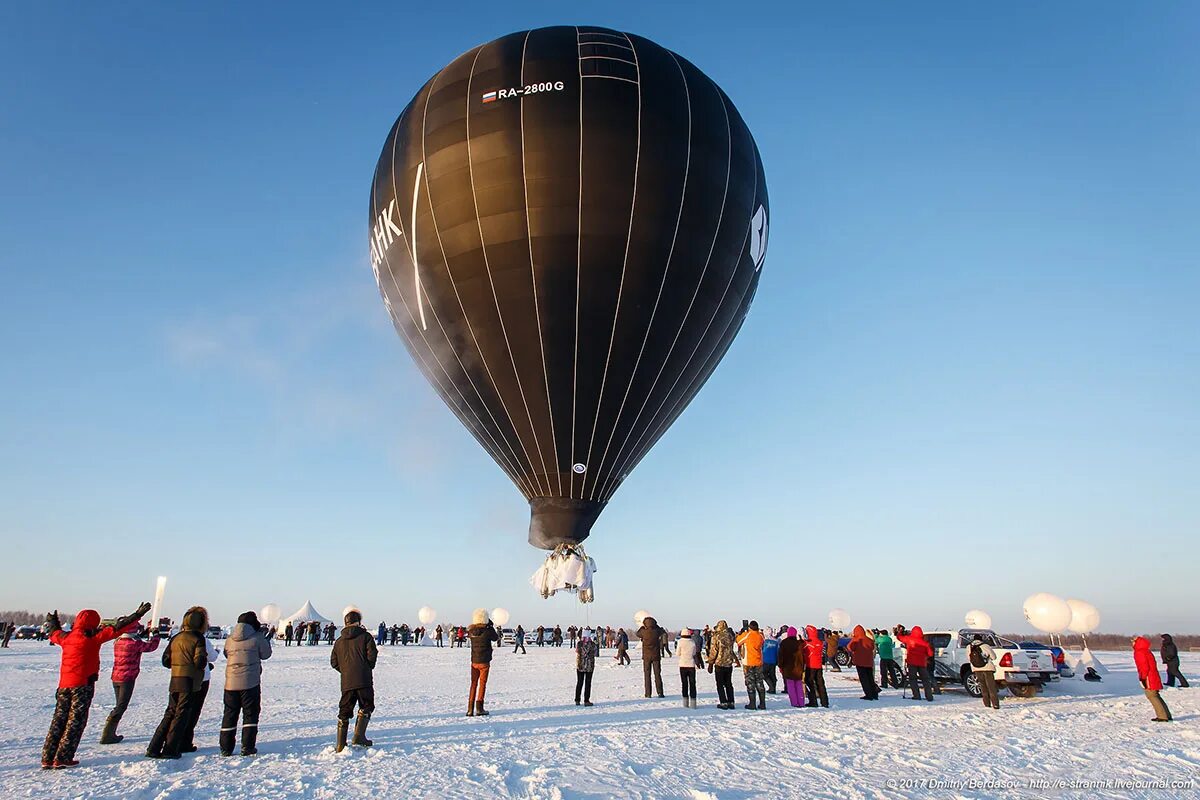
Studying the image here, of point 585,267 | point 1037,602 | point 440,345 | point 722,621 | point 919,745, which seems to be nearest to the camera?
point 919,745

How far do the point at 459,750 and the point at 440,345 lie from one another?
14491 mm

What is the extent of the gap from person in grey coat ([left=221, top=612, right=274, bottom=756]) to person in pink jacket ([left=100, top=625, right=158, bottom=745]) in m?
1.08

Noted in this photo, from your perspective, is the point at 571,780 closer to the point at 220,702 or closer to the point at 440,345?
the point at 220,702

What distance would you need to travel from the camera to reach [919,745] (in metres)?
8.35

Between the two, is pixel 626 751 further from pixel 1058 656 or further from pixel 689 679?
pixel 1058 656

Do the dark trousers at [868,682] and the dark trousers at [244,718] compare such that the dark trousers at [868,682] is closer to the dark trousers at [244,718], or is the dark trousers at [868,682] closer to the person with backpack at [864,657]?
the person with backpack at [864,657]

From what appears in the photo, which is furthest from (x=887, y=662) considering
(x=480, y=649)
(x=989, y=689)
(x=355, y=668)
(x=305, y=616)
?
(x=305, y=616)

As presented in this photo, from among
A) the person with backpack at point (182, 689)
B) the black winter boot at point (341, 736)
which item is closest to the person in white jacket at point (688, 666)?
the black winter boot at point (341, 736)

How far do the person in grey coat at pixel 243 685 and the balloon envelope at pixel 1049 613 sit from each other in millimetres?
30707

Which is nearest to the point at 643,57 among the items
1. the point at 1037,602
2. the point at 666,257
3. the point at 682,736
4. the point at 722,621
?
the point at 666,257

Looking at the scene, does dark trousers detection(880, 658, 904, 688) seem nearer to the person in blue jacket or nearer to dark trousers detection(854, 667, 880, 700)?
the person in blue jacket

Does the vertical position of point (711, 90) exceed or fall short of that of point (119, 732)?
it exceeds it

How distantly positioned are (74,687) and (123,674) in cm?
127

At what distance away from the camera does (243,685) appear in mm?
7258
